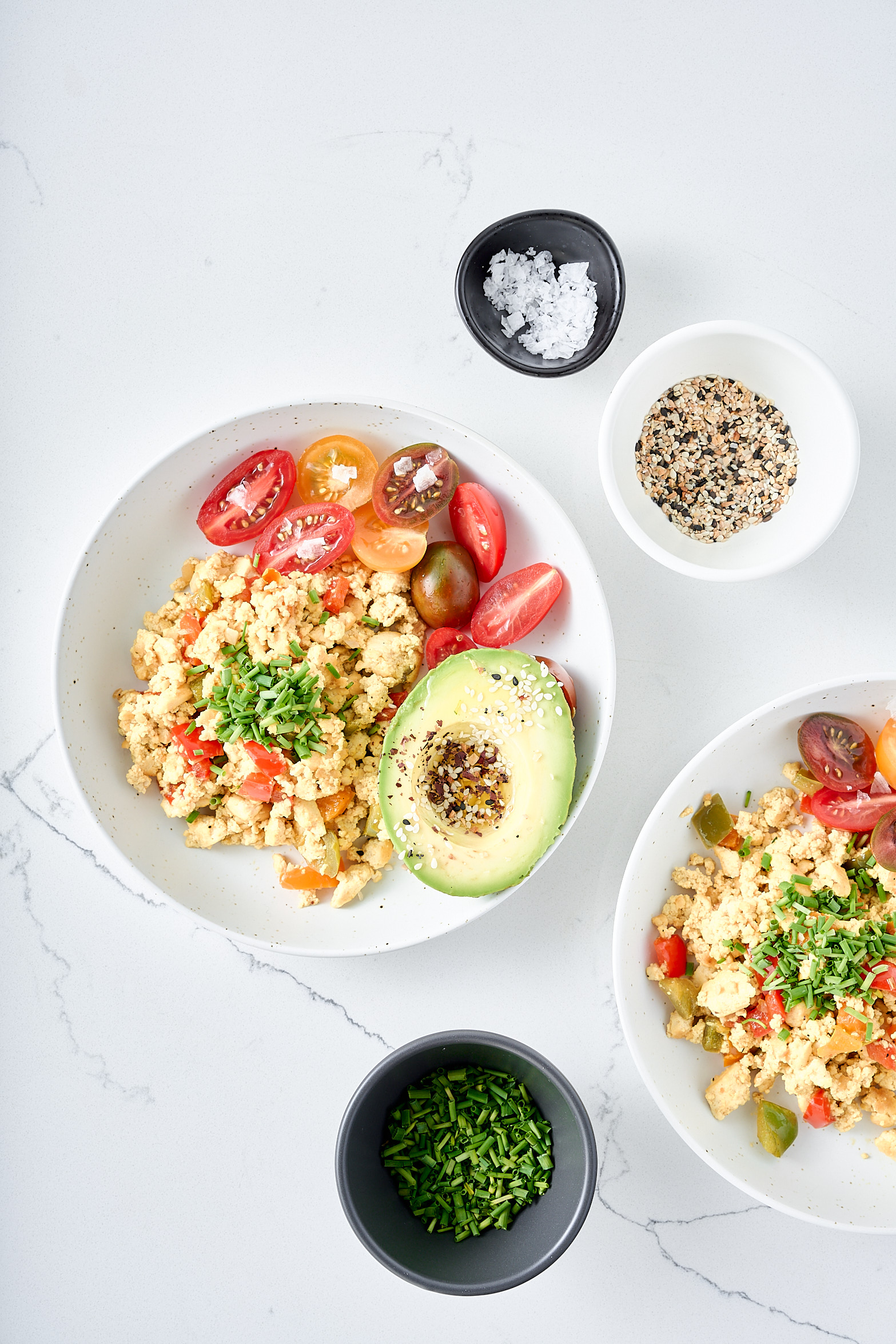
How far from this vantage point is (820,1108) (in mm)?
1555

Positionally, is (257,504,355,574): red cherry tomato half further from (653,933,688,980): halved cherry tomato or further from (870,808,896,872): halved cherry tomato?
(870,808,896,872): halved cherry tomato

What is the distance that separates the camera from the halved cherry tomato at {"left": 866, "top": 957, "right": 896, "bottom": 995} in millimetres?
1480

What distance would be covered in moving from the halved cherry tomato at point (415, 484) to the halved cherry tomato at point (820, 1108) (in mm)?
1287

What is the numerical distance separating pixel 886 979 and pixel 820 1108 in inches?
11.3

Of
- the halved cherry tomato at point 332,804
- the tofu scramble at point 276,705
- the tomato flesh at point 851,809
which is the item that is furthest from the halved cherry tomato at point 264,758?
the tomato flesh at point 851,809

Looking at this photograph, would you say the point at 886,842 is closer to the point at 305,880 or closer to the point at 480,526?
the point at 480,526

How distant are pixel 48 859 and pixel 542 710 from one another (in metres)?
1.11

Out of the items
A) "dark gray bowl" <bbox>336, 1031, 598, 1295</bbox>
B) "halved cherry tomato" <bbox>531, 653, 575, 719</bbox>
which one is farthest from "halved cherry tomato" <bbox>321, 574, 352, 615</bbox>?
"dark gray bowl" <bbox>336, 1031, 598, 1295</bbox>

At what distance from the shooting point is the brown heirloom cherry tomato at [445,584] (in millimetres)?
1570

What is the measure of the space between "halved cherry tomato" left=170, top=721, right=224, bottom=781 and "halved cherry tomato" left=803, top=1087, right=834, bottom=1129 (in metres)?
1.27

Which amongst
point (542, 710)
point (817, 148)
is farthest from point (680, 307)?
point (542, 710)

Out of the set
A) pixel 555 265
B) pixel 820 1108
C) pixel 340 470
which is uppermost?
pixel 555 265

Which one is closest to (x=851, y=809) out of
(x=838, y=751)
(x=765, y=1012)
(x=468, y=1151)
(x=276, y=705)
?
(x=838, y=751)

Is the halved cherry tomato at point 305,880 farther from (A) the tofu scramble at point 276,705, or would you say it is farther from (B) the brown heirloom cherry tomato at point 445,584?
(B) the brown heirloom cherry tomato at point 445,584
